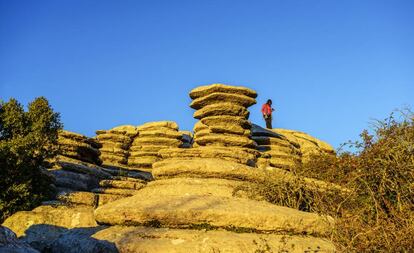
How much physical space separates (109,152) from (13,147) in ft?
49.1

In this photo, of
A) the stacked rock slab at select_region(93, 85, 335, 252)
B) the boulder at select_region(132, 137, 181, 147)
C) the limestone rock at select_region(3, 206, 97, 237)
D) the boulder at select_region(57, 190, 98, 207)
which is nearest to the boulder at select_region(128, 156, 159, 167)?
the boulder at select_region(132, 137, 181, 147)

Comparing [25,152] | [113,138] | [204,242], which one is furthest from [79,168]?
[204,242]

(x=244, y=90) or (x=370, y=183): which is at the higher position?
(x=244, y=90)

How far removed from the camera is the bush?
14.0 m

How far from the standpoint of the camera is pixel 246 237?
770 centimetres

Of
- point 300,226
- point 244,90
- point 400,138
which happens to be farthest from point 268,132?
point 300,226

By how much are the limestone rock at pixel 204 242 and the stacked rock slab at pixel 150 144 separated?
20.7m

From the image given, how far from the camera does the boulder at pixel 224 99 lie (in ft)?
62.3

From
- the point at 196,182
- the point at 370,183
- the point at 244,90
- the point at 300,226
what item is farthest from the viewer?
the point at 244,90

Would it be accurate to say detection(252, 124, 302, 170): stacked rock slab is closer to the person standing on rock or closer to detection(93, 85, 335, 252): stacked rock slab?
the person standing on rock

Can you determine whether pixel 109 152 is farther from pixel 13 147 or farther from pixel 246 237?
pixel 246 237

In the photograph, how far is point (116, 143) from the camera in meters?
30.3

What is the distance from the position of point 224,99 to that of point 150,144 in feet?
39.7

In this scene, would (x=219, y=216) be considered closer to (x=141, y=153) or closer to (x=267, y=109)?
(x=267, y=109)
